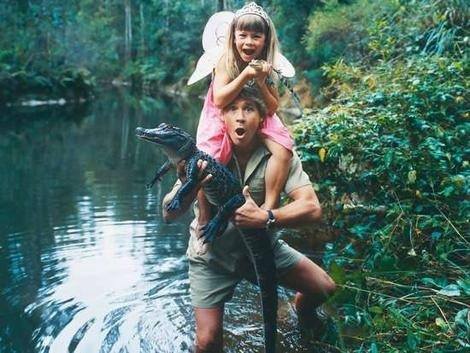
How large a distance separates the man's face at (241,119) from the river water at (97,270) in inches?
61.9

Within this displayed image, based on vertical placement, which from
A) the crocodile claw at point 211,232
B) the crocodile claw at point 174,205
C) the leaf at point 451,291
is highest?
the crocodile claw at point 174,205

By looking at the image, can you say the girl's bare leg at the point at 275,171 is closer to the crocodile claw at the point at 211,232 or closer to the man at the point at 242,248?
the man at the point at 242,248

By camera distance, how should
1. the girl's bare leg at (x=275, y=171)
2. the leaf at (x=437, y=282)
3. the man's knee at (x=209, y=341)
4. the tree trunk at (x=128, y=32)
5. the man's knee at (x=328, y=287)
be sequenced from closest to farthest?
the leaf at (x=437, y=282) < the girl's bare leg at (x=275, y=171) < the man's knee at (x=209, y=341) < the man's knee at (x=328, y=287) < the tree trunk at (x=128, y=32)

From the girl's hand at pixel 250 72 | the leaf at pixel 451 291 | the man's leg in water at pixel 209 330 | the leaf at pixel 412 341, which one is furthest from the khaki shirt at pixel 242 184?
the leaf at pixel 412 341

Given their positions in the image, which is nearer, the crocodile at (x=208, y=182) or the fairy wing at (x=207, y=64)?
the crocodile at (x=208, y=182)

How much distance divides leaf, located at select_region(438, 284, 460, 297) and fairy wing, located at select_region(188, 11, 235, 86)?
1.73m

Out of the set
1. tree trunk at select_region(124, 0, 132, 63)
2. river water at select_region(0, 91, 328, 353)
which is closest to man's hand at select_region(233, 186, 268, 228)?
river water at select_region(0, 91, 328, 353)

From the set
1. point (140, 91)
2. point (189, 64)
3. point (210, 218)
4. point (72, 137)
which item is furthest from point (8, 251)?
point (140, 91)

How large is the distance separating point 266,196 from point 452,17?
5.01 m

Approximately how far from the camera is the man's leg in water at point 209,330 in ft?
10.5

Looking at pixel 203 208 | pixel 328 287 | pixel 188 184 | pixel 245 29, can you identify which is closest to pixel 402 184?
pixel 328 287

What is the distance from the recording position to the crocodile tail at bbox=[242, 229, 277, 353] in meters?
2.96

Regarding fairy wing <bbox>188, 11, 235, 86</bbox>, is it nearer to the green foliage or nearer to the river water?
the green foliage

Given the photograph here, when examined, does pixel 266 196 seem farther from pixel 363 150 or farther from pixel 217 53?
pixel 363 150
